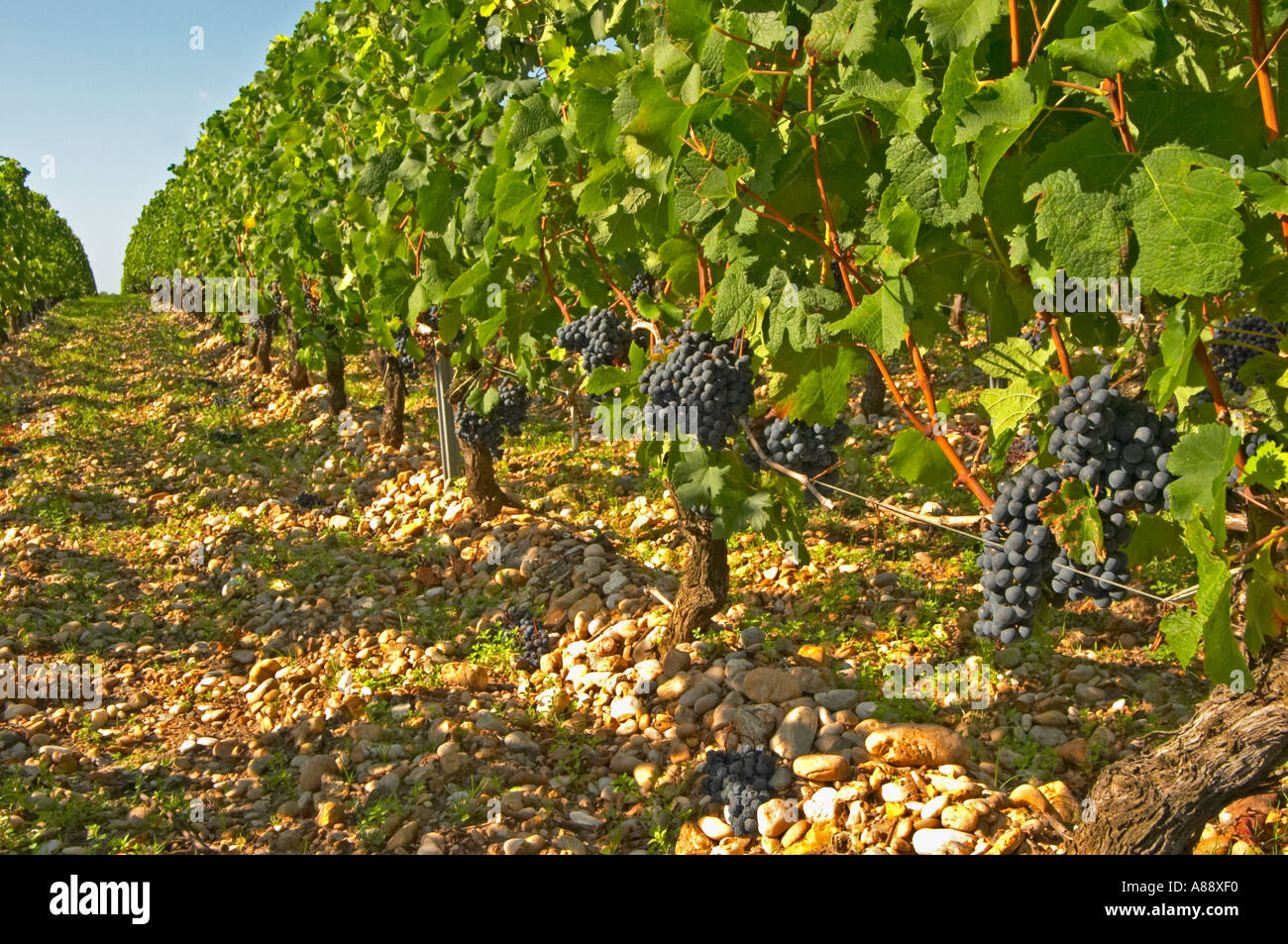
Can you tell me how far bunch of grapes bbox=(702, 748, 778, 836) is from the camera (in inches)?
130

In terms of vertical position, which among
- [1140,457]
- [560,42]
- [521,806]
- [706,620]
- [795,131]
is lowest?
[521,806]

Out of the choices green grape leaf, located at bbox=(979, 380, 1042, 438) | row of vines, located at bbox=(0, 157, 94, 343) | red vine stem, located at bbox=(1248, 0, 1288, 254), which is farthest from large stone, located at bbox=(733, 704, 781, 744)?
row of vines, located at bbox=(0, 157, 94, 343)

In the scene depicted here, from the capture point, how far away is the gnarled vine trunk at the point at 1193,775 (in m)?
2.41

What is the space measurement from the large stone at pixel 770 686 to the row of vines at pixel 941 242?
0.74 m

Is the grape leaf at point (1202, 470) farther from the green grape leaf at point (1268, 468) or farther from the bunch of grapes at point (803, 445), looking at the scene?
the bunch of grapes at point (803, 445)

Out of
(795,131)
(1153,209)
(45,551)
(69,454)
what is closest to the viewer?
(1153,209)

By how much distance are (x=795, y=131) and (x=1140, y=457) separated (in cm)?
110

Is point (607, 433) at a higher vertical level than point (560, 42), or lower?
lower

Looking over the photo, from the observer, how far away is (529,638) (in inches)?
193

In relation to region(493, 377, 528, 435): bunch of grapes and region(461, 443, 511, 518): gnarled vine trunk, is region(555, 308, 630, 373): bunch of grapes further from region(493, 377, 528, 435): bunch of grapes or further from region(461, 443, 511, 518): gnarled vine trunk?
region(461, 443, 511, 518): gnarled vine trunk

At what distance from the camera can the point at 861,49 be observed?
187 cm

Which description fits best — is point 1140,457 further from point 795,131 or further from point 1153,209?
point 795,131

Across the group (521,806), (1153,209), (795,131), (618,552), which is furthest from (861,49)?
(618,552)

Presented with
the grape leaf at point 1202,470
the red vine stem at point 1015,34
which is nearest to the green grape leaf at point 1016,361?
the grape leaf at point 1202,470
